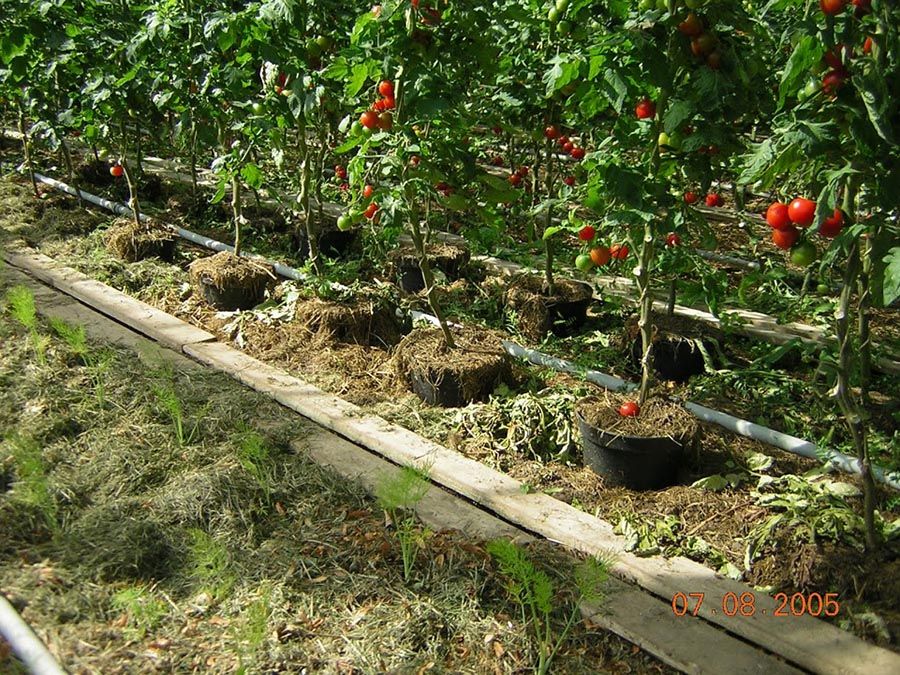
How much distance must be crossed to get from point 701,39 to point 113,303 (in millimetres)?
3623

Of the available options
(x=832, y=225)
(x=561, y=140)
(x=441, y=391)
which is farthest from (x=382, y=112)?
(x=832, y=225)

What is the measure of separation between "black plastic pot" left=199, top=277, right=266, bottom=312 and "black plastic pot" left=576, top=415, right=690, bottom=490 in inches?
97.1

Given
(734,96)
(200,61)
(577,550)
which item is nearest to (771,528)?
(577,550)

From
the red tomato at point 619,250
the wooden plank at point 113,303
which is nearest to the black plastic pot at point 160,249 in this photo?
the wooden plank at point 113,303

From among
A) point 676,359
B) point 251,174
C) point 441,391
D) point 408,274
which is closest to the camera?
point 441,391

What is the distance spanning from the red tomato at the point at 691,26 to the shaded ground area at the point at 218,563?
173 centimetres

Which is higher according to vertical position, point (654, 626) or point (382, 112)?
point (382, 112)

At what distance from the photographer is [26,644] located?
200 cm

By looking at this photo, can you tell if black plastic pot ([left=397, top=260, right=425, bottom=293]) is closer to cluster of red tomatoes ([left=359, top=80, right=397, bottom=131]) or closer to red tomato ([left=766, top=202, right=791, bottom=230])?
cluster of red tomatoes ([left=359, top=80, right=397, bottom=131])

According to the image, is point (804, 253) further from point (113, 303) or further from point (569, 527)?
point (113, 303)

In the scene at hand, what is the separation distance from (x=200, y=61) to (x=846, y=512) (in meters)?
3.93

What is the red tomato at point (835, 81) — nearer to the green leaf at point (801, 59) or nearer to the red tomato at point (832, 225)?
the green leaf at point (801, 59)

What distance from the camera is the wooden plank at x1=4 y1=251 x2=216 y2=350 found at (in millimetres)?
4293

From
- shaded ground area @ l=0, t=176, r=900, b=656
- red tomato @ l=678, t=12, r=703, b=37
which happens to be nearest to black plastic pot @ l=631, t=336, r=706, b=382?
shaded ground area @ l=0, t=176, r=900, b=656
